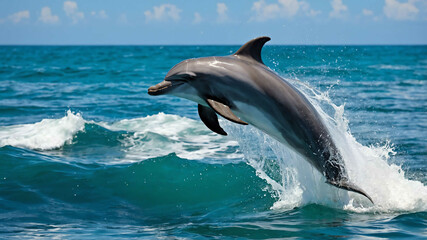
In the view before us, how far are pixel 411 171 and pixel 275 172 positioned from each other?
9.07 ft

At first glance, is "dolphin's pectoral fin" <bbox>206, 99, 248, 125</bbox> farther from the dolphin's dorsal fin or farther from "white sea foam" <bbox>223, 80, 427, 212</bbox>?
"white sea foam" <bbox>223, 80, 427, 212</bbox>

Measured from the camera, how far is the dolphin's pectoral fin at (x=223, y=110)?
220 inches

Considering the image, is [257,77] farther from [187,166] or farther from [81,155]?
[81,155]

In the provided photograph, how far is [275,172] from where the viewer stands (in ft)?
34.3

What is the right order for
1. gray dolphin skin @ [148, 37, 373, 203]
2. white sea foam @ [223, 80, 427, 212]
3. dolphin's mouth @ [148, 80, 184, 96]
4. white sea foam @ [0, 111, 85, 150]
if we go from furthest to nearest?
white sea foam @ [0, 111, 85, 150] < white sea foam @ [223, 80, 427, 212] < dolphin's mouth @ [148, 80, 184, 96] < gray dolphin skin @ [148, 37, 373, 203]

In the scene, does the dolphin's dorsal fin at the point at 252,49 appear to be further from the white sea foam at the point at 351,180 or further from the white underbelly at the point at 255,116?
the white sea foam at the point at 351,180

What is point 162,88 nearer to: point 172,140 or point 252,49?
point 252,49

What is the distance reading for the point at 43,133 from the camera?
44.4 feet

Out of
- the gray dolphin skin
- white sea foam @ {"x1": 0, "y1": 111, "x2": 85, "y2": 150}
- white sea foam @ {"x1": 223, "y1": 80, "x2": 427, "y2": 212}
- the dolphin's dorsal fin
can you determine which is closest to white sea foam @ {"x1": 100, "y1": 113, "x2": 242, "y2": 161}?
white sea foam @ {"x1": 0, "y1": 111, "x2": 85, "y2": 150}

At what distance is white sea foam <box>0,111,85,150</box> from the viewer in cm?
1270

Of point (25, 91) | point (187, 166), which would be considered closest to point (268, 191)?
point (187, 166)

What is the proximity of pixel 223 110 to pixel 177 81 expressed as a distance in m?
0.81

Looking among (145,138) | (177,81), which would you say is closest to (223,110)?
(177,81)

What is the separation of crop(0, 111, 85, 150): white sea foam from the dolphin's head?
7.12 meters
